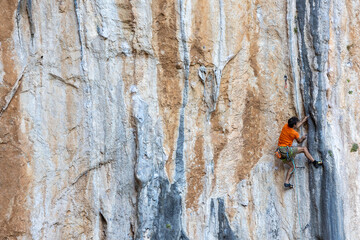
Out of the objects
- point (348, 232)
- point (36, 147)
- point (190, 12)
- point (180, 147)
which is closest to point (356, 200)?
point (348, 232)

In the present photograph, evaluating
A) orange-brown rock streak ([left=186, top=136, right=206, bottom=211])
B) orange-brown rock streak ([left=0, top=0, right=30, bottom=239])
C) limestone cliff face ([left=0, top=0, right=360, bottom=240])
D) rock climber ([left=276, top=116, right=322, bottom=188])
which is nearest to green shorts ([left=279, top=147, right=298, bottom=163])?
rock climber ([left=276, top=116, right=322, bottom=188])

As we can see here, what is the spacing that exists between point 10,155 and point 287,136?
455 centimetres

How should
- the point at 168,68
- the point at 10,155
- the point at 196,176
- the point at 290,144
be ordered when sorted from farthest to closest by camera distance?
1. the point at 290,144
2. the point at 196,176
3. the point at 168,68
4. the point at 10,155

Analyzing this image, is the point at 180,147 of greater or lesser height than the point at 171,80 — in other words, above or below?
below

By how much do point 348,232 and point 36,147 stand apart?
5.65m

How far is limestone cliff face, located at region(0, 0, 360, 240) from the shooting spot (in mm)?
5633

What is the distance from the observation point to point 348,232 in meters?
7.07

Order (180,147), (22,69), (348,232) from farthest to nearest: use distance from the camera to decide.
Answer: (348,232), (180,147), (22,69)

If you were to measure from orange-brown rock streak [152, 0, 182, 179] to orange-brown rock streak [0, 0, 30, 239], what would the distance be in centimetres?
217

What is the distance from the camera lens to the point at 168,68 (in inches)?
253

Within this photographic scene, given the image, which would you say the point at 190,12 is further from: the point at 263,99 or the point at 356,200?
the point at 356,200

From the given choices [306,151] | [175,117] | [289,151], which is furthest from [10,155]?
[306,151]

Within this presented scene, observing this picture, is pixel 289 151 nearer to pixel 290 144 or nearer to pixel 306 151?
pixel 290 144

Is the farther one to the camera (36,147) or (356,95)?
(356,95)
